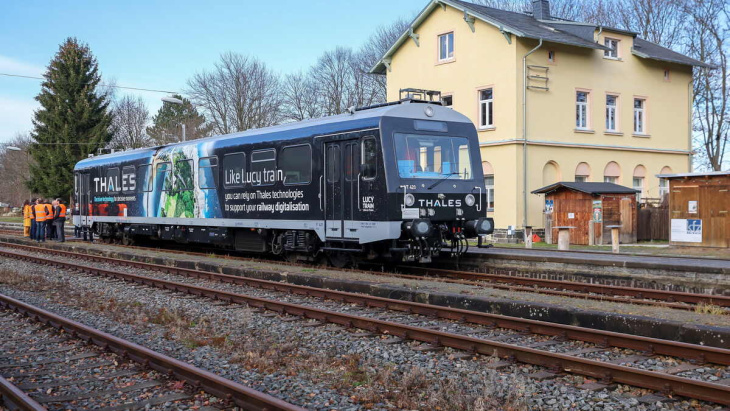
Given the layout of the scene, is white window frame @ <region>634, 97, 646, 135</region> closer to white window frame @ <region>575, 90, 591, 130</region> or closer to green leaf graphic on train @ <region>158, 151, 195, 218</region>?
white window frame @ <region>575, 90, 591, 130</region>

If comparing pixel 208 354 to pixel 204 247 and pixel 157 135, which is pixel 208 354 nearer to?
pixel 204 247

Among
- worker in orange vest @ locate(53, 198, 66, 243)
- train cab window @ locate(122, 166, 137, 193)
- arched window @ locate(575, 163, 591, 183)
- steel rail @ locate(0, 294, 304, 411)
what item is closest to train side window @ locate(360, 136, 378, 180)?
steel rail @ locate(0, 294, 304, 411)

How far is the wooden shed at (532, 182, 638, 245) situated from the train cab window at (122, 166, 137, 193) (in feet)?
45.5

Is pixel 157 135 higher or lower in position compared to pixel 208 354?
higher

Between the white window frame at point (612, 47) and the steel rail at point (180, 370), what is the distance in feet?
88.8

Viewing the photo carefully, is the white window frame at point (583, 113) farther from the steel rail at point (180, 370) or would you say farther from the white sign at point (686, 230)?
the steel rail at point (180, 370)

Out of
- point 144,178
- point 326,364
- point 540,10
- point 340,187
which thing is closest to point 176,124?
point 540,10

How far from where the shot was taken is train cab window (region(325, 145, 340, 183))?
13.8 m

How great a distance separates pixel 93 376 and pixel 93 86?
4788 centimetres

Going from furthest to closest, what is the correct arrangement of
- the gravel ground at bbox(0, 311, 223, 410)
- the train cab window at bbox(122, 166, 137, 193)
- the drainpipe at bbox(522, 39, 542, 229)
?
1. the drainpipe at bbox(522, 39, 542, 229)
2. the train cab window at bbox(122, 166, 137, 193)
3. the gravel ground at bbox(0, 311, 223, 410)

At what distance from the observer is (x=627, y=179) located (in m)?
30.5

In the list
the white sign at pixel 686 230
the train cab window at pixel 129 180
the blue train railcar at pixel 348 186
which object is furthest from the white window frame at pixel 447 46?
the blue train railcar at pixel 348 186

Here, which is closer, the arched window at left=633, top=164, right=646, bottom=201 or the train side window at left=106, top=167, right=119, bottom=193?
the train side window at left=106, top=167, right=119, bottom=193

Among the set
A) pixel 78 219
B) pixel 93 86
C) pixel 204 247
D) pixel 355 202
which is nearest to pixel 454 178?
pixel 355 202
